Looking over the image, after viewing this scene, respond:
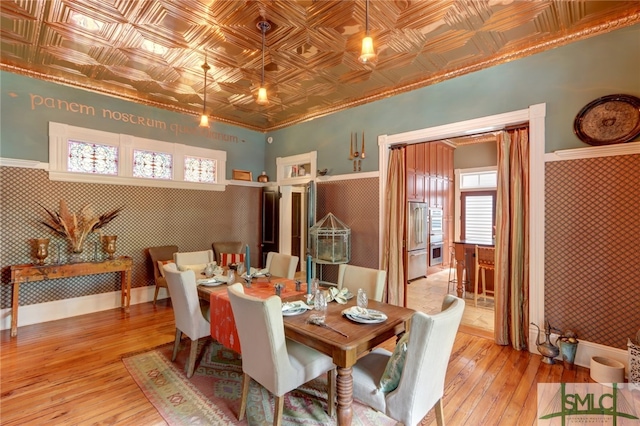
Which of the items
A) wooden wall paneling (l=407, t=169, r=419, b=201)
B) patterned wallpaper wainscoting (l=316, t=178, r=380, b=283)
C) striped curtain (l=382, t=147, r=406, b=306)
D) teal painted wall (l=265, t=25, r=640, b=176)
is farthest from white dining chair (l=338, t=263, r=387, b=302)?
wooden wall paneling (l=407, t=169, r=419, b=201)

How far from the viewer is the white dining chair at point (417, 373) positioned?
1.50m

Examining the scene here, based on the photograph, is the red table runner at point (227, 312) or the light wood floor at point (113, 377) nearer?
the light wood floor at point (113, 377)

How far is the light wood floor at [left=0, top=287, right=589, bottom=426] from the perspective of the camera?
7.03 feet

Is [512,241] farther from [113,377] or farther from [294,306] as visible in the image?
[113,377]

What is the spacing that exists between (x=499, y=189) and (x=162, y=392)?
3.89 m

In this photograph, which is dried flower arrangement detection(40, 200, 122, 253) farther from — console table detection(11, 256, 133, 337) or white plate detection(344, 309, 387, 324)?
white plate detection(344, 309, 387, 324)

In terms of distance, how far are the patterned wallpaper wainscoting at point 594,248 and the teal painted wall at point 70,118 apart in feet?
17.2

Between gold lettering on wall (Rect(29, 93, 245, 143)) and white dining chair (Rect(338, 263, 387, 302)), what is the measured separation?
3.98m

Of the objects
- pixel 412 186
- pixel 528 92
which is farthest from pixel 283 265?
pixel 412 186

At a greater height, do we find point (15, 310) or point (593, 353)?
point (15, 310)

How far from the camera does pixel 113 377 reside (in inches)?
103

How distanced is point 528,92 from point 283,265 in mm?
3360

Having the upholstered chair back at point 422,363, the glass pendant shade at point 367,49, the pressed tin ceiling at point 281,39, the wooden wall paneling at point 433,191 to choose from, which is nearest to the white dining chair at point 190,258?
the pressed tin ceiling at point 281,39

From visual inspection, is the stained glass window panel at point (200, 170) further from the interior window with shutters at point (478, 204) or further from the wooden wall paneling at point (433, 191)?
the interior window with shutters at point (478, 204)
